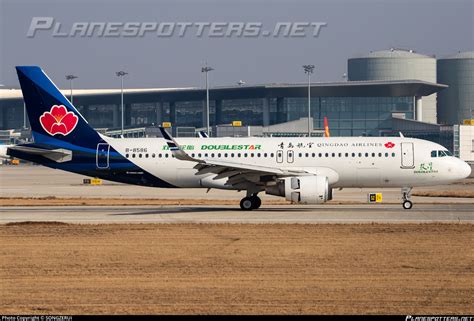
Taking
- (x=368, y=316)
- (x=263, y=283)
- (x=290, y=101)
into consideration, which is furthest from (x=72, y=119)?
(x=290, y=101)

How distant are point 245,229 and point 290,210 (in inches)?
407

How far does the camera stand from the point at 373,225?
36500 mm

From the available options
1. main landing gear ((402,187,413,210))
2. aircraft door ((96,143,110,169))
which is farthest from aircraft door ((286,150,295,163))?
aircraft door ((96,143,110,169))

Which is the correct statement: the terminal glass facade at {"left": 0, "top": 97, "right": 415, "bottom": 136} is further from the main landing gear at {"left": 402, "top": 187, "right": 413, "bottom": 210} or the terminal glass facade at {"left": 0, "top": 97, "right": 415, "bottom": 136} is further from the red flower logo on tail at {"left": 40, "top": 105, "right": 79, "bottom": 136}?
the red flower logo on tail at {"left": 40, "top": 105, "right": 79, "bottom": 136}

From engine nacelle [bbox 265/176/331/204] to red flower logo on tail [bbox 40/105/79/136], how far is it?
1210cm

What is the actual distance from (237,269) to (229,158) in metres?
21.9

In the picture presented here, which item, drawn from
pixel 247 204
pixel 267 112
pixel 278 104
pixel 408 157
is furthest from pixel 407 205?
pixel 267 112

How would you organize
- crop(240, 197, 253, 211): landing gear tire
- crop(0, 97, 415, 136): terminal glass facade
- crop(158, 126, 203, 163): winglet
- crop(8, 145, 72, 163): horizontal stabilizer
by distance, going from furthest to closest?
crop(0, 97, 415, 136): terminal glass facade, crop(8, 145, 72, 163): horizontal stabilizer, crop(240, 197, 253, 211): landing gear tire, crop(158, 126, 203, 163): winglet

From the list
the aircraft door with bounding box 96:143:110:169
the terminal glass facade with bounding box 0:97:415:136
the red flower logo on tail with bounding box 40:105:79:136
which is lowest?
the aircraft door with bounding box 96:143:110:169

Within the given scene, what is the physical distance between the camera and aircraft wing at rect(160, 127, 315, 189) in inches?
1708

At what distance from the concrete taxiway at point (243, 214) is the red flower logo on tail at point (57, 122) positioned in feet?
13.8

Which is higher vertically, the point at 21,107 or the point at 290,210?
the point at 21,107

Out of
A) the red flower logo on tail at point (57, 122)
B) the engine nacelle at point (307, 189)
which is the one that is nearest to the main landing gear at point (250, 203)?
the engine nacelle at point (307, 189)

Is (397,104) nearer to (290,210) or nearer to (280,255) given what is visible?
(290,210)
